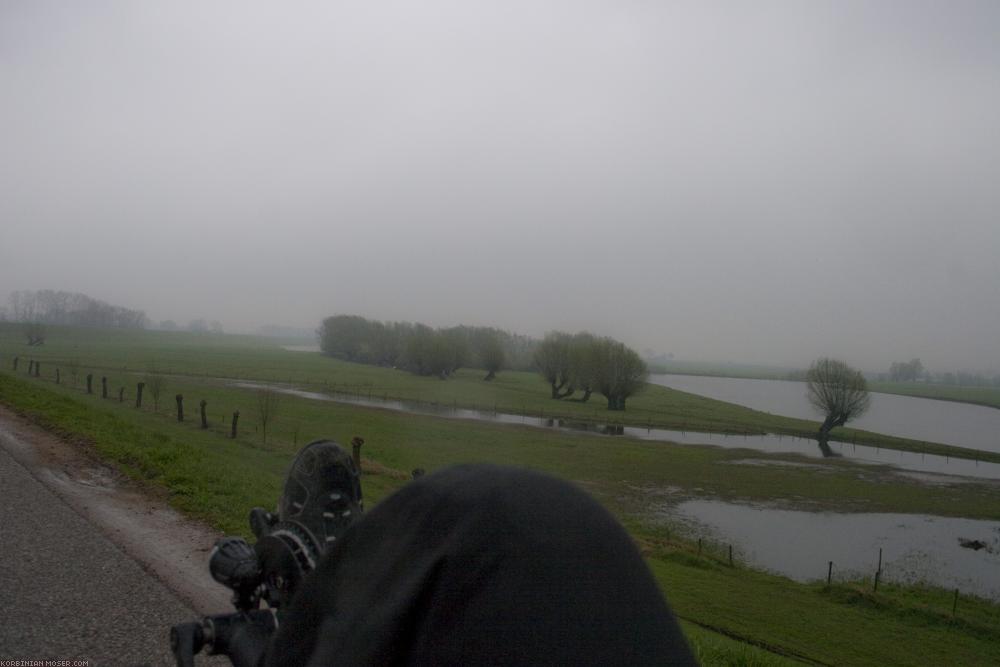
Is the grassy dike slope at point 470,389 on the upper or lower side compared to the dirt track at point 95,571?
lower

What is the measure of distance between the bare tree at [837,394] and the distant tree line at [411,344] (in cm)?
2118

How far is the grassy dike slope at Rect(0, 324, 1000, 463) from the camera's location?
3969 cm

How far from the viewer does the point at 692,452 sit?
32094 millimetres

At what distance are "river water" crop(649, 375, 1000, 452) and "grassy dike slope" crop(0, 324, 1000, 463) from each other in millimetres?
800

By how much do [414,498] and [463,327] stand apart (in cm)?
4181

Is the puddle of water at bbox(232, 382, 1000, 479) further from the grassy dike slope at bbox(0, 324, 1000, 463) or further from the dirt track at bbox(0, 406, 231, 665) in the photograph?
the dirt track at bbox(0, 406, 231, 665)

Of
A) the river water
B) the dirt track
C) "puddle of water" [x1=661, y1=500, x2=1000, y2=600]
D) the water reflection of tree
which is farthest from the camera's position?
the water reflection of tree

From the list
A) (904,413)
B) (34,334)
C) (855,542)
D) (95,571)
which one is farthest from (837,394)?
(34,334)

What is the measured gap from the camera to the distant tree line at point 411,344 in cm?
4022

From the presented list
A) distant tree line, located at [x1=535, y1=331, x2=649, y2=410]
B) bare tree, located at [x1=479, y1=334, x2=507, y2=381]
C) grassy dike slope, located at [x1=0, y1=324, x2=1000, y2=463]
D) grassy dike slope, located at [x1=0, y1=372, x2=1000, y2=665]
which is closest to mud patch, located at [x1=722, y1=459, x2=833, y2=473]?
grassy dike slope, located at [x1=0, y1=372, x2=1000, y2=665]

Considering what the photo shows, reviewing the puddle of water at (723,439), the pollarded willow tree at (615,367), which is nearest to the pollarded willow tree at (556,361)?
the pollarded willow tree at (615,367)

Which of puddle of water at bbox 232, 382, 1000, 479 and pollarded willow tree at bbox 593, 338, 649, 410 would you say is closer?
puddle of water at bbox 232, 382, 1000, 479

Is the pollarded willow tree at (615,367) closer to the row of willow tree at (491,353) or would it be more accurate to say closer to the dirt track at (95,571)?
the row of willow tree at (491,353)

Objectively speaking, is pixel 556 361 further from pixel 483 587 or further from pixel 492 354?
pixel 483 587
